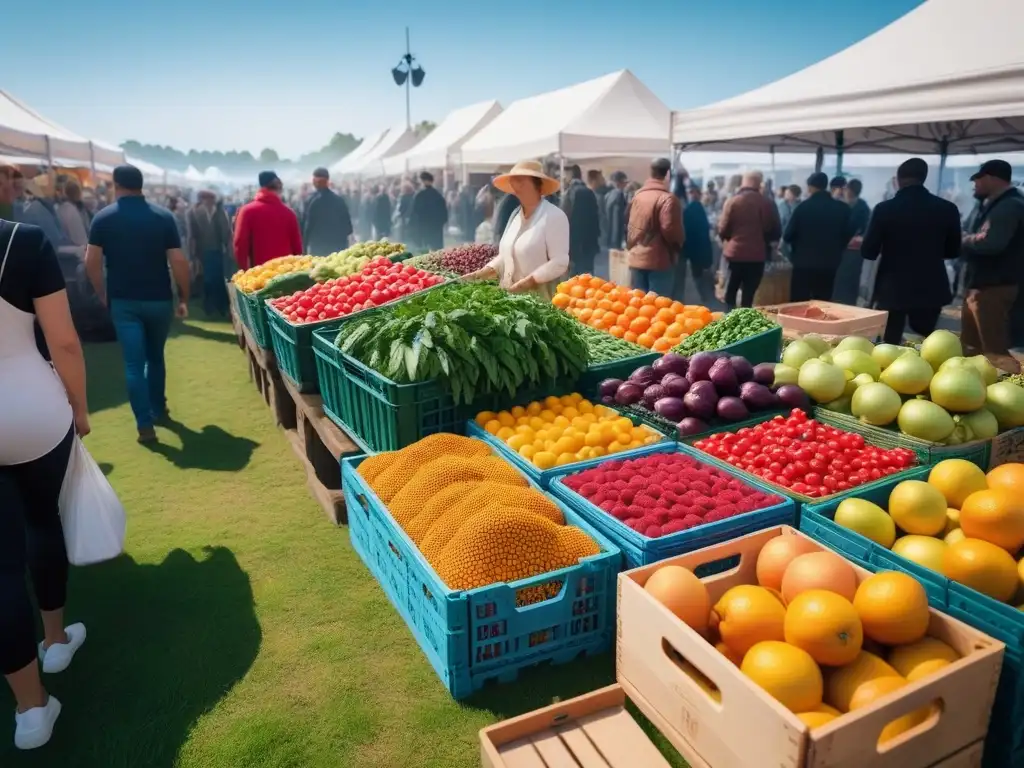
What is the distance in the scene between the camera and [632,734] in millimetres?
2205

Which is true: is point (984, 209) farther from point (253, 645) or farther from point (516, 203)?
point (253, 645)

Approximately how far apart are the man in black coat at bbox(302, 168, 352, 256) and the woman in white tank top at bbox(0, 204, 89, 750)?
7.12m

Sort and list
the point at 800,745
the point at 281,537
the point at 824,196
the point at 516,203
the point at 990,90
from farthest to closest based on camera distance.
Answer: the point at 516,203, the point at 824,196, the point at 990,90, the point at 281,537, the point at 800,745

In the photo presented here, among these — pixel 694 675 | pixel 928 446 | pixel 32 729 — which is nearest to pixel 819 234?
pixel 928 446

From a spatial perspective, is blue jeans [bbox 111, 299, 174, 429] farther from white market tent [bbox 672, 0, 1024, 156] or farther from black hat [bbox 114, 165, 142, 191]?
white market tent [bbox 672, 0, 1024, 156]

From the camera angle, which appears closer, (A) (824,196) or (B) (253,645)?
(B) (253,645)

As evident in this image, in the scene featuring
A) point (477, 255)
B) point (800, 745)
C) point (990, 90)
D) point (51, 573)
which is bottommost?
point (51, 573)

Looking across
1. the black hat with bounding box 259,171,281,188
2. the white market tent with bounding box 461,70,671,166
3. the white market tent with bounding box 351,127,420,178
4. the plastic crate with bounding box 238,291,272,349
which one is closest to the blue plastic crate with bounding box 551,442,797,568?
the plastic crate with bounding box 238,291,272,349

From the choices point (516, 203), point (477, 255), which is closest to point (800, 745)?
point (477, 255)

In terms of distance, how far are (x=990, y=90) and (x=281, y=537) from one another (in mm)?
5831

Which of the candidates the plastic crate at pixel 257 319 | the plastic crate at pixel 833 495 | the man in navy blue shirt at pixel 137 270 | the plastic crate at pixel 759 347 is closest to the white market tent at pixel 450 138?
the plastic crate at pixel 257 319

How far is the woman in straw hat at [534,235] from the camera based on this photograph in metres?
5.04

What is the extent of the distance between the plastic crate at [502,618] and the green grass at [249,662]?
123 millimetres

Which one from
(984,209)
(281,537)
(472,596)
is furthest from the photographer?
(984,209)
